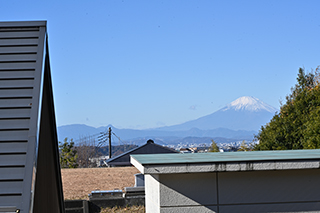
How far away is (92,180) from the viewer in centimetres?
1445

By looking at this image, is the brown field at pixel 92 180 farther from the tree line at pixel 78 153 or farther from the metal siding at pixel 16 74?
the metal siding at pixel 16 74

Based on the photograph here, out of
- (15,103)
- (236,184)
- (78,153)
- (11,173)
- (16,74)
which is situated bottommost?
(236,184)

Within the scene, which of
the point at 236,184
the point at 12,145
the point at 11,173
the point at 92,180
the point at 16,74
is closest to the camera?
the point at 11,173

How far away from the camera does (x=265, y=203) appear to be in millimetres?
3824

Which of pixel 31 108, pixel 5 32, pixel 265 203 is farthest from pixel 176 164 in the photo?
pixel 5 32

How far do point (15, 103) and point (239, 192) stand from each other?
7.74ft

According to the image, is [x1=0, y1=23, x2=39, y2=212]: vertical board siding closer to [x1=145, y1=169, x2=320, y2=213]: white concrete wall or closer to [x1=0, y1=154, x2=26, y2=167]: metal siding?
[x1=0, y1=154, x2=26, y2=167]: metal siding

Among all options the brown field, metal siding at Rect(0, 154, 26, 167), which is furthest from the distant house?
metal siding at Rect(0, 154, 26, 167)

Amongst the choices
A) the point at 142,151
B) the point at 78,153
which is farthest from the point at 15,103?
the point at 78,153

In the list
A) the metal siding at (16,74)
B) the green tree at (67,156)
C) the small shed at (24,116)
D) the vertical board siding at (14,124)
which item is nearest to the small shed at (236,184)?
the small shed at (24,116)

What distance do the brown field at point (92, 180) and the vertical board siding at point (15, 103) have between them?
353 inches

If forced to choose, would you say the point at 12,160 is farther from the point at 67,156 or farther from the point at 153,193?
the point at 67,156

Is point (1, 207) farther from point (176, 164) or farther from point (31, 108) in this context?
point (176, 164)

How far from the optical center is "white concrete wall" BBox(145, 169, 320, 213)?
3723mm
